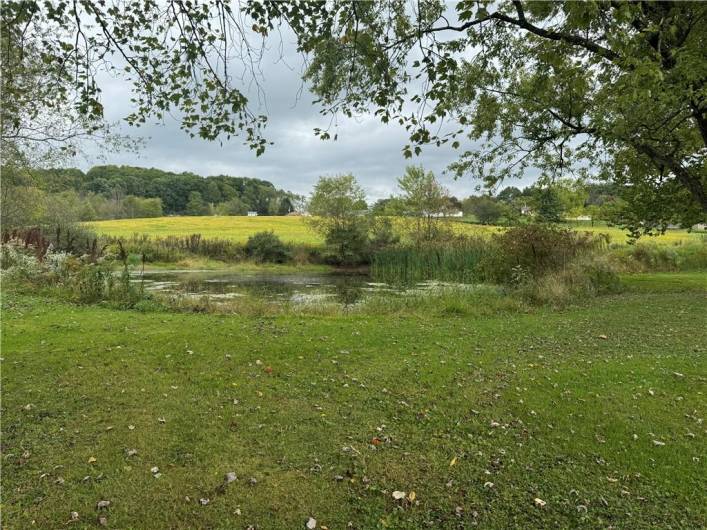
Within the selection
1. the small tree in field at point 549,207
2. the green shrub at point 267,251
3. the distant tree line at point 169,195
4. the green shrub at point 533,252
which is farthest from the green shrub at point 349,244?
the distant tree line at point 169,195

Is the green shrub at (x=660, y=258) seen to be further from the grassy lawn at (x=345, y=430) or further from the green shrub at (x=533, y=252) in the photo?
the grassy lawn at (x=345, y=430)

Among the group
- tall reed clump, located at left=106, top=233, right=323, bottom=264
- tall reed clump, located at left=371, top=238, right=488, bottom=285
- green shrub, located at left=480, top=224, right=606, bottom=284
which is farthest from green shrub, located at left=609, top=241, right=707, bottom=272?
tall reed clump, located at left=106, top=233, right=323, bottom=264

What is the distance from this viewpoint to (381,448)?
155 inches

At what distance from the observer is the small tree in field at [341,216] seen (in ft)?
111

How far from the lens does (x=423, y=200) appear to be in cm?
3334

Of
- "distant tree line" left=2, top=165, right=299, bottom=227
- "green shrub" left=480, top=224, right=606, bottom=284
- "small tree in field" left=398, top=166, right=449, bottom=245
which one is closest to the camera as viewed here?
"green shrub" left=480, top=224, right=606, bottom=284

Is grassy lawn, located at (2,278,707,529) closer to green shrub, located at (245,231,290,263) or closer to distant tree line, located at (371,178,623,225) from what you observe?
distant tree line, located at (371,178,623,225)

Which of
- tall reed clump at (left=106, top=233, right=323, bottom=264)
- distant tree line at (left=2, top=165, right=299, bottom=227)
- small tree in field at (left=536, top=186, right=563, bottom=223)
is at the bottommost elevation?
tall reed clump at (left=106, top=233, right=323, bottom=264)

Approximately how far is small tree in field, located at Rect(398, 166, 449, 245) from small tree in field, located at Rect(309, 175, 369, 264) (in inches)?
149

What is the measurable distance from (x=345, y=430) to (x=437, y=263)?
18211 mm

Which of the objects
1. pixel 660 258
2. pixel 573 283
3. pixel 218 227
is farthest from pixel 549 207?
pixel 218 227

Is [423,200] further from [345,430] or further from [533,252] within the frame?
[345,430]

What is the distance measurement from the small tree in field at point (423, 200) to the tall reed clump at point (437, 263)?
7.43m

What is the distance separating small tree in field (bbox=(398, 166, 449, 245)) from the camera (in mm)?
33219
